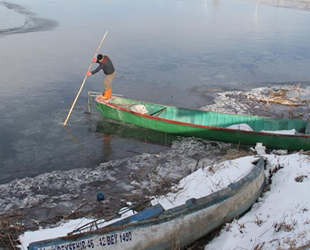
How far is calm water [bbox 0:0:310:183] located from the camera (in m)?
11.6

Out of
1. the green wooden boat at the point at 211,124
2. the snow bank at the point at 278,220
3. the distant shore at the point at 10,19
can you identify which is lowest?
the green wooden boat at the point at 211,124

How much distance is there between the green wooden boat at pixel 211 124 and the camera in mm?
10883

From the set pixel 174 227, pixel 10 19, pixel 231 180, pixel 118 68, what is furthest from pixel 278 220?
pixel 10 19

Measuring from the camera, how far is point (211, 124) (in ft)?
40.7

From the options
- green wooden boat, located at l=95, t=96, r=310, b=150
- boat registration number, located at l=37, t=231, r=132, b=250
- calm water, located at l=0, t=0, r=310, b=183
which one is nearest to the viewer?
boat registration number, located at l=37, t=231, r=132, b=250

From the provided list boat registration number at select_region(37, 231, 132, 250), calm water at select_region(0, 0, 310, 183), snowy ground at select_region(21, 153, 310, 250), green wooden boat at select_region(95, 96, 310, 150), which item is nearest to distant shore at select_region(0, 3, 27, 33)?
calm water at select_region(0, 0, 310, 183)

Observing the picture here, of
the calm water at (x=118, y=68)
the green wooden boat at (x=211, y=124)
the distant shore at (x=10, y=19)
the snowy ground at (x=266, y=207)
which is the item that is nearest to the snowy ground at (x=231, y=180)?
the snowy ground at (x=266, y=207)

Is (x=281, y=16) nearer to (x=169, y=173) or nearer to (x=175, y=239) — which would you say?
(x=169, y=173)

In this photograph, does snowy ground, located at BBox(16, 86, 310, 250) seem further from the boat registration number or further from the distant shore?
the distant shore

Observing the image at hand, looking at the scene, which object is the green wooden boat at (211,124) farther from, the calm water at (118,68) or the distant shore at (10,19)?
the distant shore at (10,19)

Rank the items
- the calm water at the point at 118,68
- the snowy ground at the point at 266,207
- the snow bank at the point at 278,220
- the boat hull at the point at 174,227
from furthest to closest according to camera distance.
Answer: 1. the calm water at the point at 118,68
2. the snowy ground at the point at 266,207
3. the snow bank at the point at 278,220
4. the boat hull at the point at 174,227

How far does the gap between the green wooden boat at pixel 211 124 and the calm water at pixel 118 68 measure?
1.70 ft

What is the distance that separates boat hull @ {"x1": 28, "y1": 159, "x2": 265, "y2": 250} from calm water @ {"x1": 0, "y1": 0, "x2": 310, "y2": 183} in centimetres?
511

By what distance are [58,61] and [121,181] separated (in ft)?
42.3
